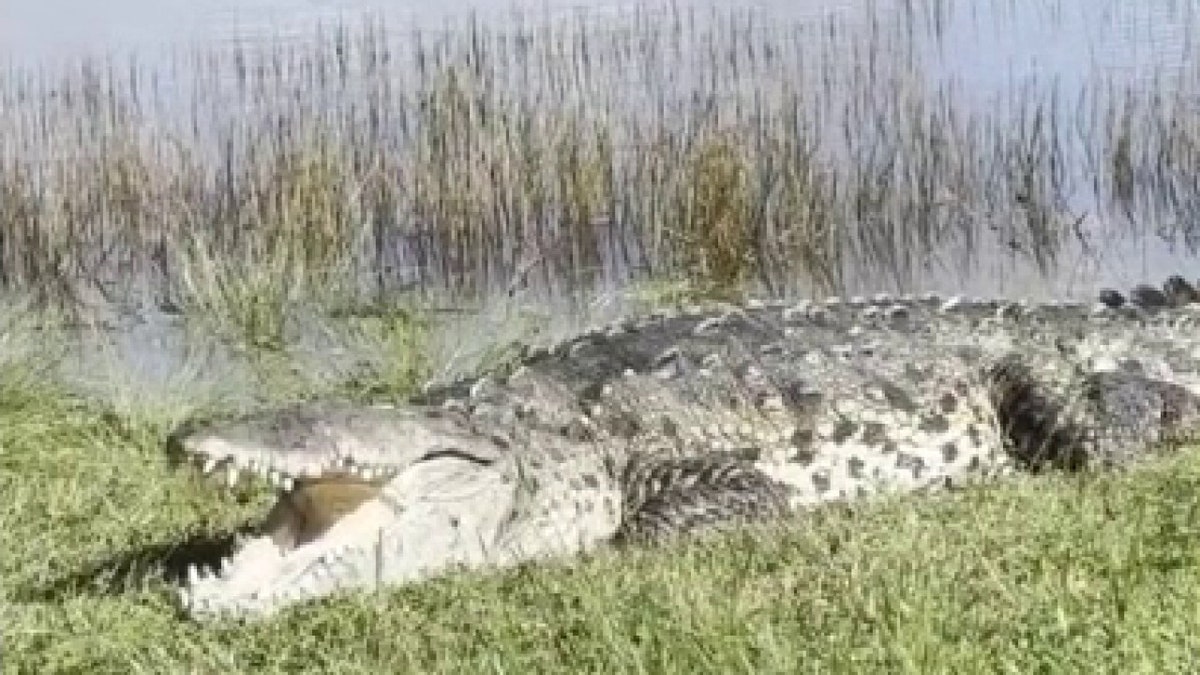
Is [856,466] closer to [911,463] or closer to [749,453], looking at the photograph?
[911,463]

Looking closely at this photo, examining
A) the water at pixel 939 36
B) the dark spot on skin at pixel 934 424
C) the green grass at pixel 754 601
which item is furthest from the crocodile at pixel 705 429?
the water at pixel 939 36

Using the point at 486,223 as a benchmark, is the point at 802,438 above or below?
above

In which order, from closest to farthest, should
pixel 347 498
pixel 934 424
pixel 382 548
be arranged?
pixel 382 548 → pixel 347 498 → pixel 934 424

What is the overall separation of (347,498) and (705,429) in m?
1.31

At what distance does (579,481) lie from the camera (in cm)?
630

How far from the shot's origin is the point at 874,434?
676 cm

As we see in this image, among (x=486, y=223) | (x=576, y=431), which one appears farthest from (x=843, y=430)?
→ (x=486, y=223)

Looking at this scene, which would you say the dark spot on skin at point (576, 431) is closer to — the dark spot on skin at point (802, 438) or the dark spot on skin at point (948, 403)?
the dark spot on skin at point (802, 438)

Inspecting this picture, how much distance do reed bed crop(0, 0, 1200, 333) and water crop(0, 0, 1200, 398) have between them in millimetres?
363

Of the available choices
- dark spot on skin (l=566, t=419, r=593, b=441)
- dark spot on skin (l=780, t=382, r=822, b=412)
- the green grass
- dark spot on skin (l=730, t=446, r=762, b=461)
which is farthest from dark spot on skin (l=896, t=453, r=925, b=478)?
dark spot on skin (l=566, t=419, r=593, b=441)

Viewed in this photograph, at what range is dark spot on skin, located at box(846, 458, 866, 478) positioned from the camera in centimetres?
669

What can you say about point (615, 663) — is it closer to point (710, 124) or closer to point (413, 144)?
point (710, 124)

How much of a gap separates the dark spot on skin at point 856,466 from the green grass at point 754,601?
0.57 meters

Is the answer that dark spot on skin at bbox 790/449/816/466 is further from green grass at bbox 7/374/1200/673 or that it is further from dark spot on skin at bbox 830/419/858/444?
green grass at bbox 7/374/1200/673
